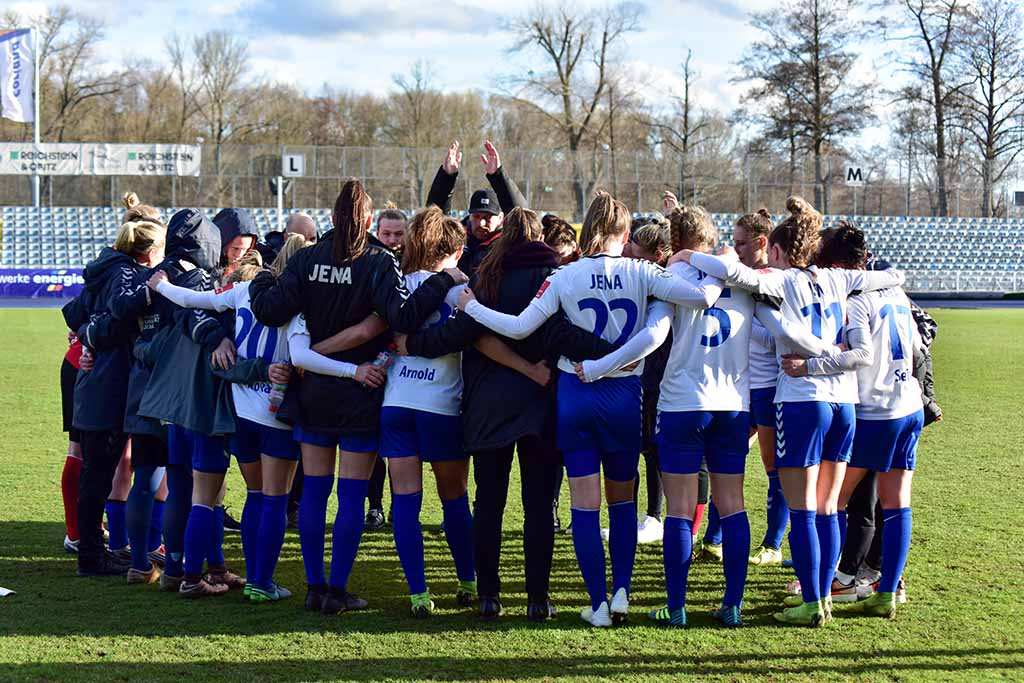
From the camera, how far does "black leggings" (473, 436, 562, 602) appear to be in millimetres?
5172

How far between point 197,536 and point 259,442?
565 mm

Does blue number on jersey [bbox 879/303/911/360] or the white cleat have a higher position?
blue number on jersey [bbox 879/303/911/360]

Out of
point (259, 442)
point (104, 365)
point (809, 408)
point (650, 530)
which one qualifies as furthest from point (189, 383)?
point (650, 530)

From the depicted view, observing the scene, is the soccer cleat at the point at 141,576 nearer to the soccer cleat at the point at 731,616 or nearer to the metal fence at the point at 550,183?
the soccer cleat at the point at 731,616

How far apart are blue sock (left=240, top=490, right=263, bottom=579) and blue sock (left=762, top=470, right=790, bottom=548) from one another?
116 inches

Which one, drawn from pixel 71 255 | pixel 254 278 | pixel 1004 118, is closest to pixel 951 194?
pixel 1004 118

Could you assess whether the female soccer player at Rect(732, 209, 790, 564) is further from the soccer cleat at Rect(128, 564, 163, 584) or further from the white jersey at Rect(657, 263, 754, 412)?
the soccer cleat at Rect(128, 564, 163, 584)

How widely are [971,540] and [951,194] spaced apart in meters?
41.5

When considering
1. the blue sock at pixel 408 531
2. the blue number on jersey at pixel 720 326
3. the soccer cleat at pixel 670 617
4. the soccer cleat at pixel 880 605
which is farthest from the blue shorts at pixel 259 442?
the soccer cleat at pixel 880 605

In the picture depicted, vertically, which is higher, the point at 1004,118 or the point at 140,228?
the point at 1004,118

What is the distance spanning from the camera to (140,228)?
6.00 metres

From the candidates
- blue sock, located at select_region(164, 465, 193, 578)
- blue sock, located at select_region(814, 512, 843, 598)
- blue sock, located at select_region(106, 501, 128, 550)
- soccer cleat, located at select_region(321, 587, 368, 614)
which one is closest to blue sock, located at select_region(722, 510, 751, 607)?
A: blue sock, located at select_region(814, 512, 843, 598)

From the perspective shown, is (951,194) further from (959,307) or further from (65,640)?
(65,640)

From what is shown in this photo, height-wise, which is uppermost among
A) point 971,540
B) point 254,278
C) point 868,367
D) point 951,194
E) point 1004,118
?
point 1004,118
